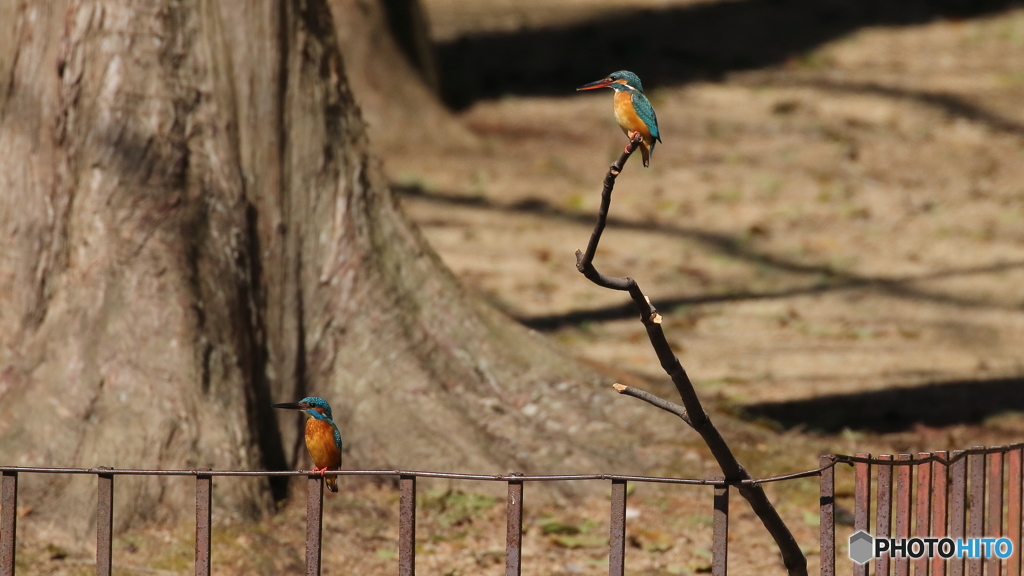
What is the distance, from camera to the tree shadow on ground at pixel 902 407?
20.0 ft

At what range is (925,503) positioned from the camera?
116 inches

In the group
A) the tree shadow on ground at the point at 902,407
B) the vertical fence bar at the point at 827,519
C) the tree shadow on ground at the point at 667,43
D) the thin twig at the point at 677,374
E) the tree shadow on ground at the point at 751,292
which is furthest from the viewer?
the tree shadow on ground at the point at 667,43

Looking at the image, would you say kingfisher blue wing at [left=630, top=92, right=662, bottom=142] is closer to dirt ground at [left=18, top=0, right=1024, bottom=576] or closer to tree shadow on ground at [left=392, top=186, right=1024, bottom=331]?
dirt ground at [left=18, top=0, right=1024, bottom=576]

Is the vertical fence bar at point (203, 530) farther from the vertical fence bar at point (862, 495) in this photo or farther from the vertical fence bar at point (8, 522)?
the vertical fence bar at point (862, 495)

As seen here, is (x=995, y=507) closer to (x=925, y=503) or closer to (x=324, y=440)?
(x=925, y=503)

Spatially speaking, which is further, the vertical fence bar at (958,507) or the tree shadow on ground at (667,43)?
the tree shadow on ground at (667,43)

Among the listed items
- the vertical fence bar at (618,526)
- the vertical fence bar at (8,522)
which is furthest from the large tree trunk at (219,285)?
the vertical fence bar at (618,526)

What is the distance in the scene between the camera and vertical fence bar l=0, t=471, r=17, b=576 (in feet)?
9.74

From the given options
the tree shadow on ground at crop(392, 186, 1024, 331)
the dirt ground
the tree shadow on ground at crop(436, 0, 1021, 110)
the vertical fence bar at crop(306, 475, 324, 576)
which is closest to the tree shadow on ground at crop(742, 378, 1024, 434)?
the dirt ground

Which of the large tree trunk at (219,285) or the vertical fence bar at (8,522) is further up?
the large tree trunk at (219,285)

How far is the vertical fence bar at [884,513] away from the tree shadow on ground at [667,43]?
984 cm

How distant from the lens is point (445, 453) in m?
4.63

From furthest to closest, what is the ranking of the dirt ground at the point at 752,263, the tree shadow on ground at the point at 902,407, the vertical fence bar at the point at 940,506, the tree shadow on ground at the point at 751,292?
the tree shadow on ground at the point at 751,292
the tree shadow on ground at the point at 902,407
the dirt ground at the point at 752,263
the vertical fence bar at the point at 940,506

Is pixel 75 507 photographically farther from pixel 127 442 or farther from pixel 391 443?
pixel 391 443
